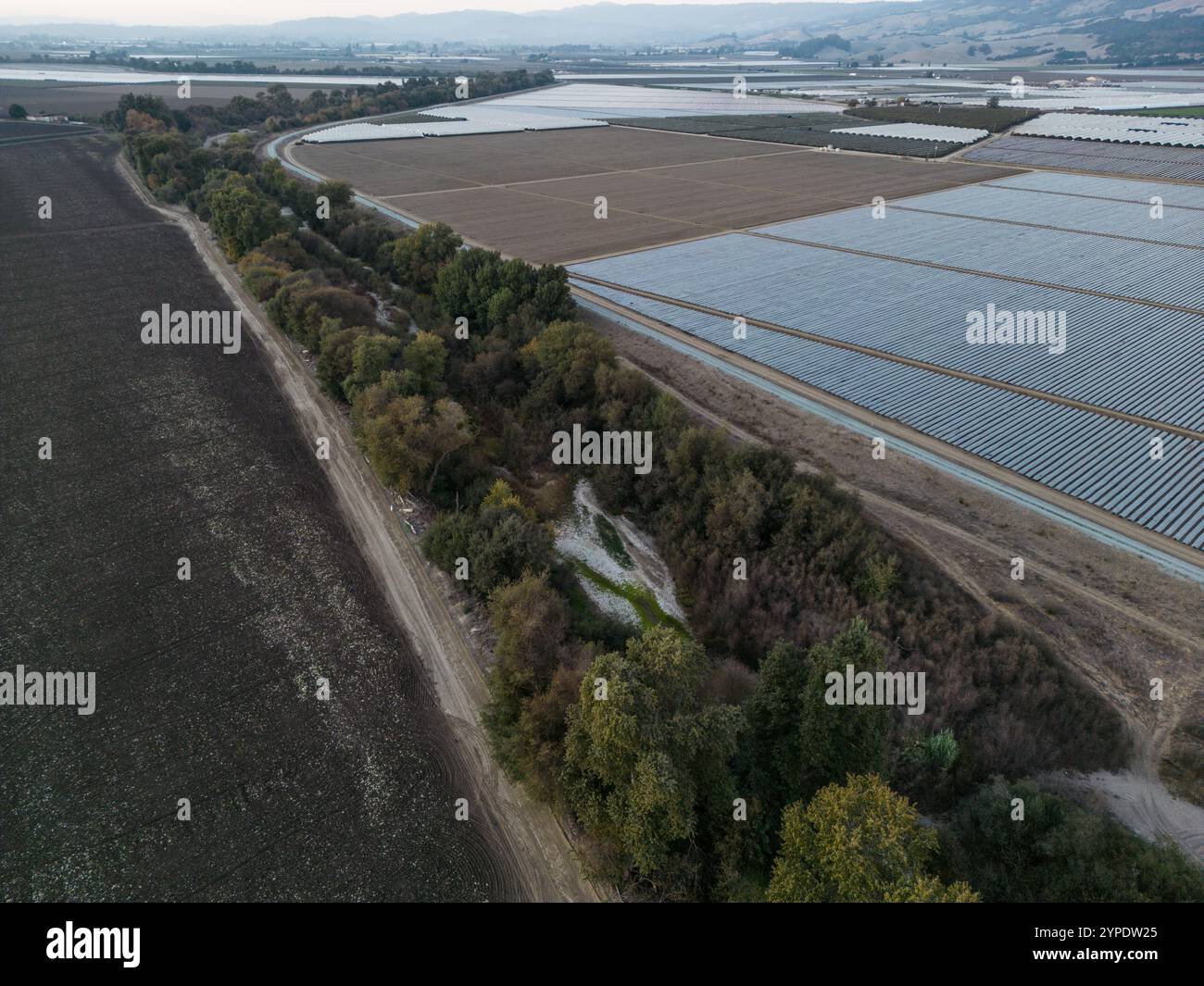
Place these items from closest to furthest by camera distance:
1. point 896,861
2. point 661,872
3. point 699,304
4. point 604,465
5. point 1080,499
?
point 896,861
point 661,872
point 1080,499
point 604,465
point 699,304

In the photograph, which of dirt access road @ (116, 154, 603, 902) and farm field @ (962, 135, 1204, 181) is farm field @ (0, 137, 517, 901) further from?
farm field @ (962, 135, 1204, 181)

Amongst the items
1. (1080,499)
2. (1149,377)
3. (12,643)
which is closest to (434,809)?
(12,643)

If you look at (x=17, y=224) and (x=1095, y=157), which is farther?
(x=1095, y=157)

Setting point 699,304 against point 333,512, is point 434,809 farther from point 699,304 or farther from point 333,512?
point 699,304

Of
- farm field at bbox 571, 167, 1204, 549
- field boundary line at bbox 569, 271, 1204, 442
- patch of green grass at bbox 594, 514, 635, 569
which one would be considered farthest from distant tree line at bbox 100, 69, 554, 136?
A: patch of green grass at bbox 594, 514, 635, 569

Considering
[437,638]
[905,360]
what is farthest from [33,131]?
[905,360]

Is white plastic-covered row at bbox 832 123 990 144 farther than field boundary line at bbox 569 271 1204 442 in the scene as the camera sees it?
Yes
